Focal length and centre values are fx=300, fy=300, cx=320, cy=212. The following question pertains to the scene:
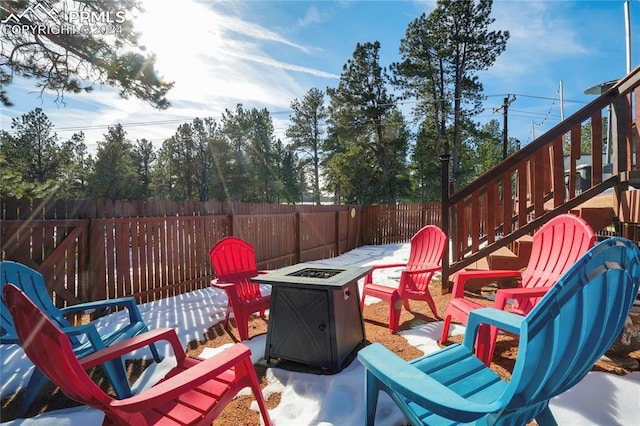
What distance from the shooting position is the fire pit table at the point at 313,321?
2199 millimetres

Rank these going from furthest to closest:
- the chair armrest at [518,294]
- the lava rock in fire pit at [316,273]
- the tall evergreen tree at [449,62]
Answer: the tall evergreen tree at [449,62], the lava rock in fire pit at [316,273], the chair armrest at [518,294]

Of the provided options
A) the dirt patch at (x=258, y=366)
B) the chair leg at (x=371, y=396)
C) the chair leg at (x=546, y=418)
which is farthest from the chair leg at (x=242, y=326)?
the chair leg at (x=546, y=418)

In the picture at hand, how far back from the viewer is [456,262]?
3.89 m

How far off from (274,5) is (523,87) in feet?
49.2

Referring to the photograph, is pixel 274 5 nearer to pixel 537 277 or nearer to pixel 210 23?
pixel 210 23

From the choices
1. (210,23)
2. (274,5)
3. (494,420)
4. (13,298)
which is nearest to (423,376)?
(494,420)

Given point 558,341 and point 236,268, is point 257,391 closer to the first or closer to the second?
point 558,341

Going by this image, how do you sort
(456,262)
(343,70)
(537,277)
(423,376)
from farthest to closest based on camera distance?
(343,70) → (456,262) → (537,277) → (423,376)

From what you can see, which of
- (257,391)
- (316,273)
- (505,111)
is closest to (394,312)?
(316,273)

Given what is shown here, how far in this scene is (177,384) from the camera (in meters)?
1.17

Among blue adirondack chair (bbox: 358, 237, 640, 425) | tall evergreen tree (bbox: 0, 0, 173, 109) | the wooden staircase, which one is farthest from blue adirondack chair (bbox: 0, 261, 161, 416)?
tall evergreen tree (bbox: 0, 0, 173, 109)

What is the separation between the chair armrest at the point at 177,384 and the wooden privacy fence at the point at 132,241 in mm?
3122

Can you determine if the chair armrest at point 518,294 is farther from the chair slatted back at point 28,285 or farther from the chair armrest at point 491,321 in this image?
the chair slatted back at point 28,285

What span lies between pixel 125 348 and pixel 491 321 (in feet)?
6.55
